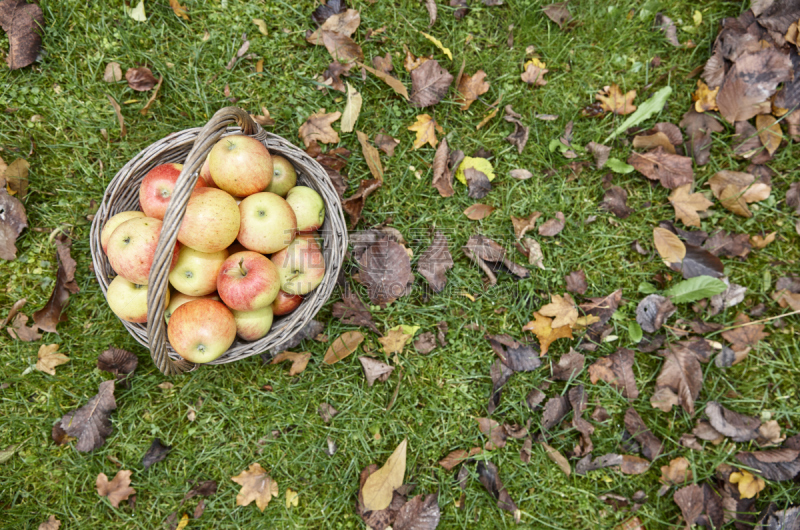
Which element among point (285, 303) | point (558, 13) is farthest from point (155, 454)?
point (558, 13)

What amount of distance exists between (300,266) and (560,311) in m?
1.69

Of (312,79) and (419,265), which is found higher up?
(312,79)

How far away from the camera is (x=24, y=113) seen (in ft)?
8.93

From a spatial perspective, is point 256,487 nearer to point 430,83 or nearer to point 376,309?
point 376,309

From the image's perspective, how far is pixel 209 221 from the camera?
77.9 inches

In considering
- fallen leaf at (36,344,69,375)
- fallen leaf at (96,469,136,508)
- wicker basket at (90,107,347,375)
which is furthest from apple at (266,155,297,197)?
fallen leaf at (96,469,136,508)

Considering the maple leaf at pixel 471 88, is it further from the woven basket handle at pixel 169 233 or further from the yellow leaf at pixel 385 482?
the yellow leaf at pixel 385 482

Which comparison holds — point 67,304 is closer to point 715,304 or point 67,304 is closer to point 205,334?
point 205,334

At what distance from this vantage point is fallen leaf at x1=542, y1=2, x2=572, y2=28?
9.62 ft

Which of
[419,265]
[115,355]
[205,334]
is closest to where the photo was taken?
[205,334]

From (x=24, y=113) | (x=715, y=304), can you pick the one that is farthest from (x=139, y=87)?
(x=715, y=304)

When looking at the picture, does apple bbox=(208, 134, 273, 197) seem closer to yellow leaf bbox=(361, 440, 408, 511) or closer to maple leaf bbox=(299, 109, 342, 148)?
maple leaf bbox=(299, 109, 342, 148)

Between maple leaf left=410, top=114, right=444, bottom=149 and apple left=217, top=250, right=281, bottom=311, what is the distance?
53.1 inches

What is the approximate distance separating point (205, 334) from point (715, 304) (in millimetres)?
3192
